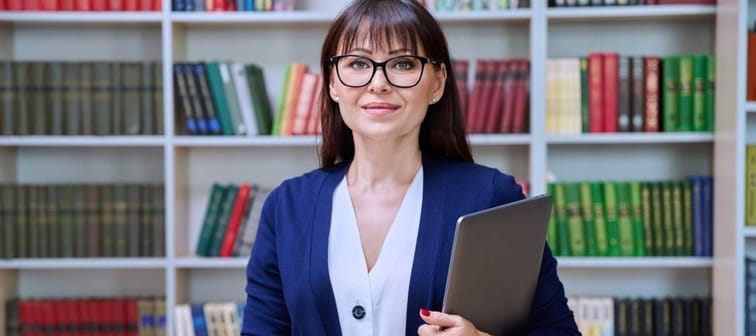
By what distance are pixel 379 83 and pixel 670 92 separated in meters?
1.91

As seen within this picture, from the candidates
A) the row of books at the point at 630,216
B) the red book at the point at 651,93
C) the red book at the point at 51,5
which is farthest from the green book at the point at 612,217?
the red book at the point at 51,5

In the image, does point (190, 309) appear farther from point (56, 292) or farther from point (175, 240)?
point (56, 292)

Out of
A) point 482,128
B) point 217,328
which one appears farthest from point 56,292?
point 482,128

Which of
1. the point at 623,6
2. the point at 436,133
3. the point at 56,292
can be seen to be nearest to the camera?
the point at 436,133

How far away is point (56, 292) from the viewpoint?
3.22 metres

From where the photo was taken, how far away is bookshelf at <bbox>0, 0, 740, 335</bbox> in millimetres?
2920


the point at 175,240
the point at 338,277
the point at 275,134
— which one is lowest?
the point at 175,240

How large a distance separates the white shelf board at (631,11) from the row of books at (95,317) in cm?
171

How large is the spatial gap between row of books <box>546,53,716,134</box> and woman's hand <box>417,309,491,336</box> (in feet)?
6.03

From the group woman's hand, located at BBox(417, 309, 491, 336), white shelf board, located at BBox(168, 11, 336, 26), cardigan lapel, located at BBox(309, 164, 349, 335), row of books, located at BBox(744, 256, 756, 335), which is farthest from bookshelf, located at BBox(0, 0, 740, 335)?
woman's hand, located at BBox(417, 309, 491, 336)

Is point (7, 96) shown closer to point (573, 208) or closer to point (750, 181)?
point (573, 208)

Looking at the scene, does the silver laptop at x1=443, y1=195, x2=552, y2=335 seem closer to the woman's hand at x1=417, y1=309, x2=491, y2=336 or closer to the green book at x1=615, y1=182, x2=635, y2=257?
the woman's hand at x1=417, y1=309, x2=491, y2=336

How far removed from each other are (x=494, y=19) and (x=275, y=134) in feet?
2.79

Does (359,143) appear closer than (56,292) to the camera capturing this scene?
Yes
